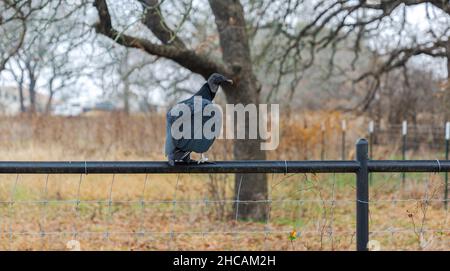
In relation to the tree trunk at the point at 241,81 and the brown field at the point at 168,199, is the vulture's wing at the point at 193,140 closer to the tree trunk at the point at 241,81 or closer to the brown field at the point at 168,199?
the brown field at the point at 168,199

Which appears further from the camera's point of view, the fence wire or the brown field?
the fence wire

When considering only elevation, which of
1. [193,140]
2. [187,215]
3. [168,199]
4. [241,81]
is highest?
[241,81]

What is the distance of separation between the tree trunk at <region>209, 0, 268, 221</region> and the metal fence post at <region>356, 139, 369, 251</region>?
532cm

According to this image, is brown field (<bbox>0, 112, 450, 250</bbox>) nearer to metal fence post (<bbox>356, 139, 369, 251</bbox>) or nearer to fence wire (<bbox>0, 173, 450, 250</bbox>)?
fence wire (<bbox>0, 173, 450, 250</bbox>)

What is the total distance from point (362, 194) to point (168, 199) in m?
7.22

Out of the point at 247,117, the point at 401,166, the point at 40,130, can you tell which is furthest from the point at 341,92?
the point at 401,166

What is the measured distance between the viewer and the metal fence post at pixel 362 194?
3068mm

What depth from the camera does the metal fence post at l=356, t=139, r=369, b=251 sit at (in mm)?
3068

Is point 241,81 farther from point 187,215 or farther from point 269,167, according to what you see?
point 269,167

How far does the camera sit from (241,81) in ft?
28.2

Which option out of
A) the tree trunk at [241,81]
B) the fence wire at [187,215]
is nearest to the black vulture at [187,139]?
the fence wire at [187,215]

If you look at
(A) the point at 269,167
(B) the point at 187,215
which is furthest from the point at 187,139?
(B) the point at 187,215

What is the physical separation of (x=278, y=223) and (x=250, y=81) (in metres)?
2.05

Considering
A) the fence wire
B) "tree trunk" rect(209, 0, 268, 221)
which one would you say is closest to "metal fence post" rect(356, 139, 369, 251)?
the fence wire
